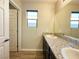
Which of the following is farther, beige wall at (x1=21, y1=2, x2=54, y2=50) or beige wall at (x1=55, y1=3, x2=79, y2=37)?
beige wall at (x1=21, y1=2, x2=54, y2=50)

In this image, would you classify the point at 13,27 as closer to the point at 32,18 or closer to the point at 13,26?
the point at 13,26

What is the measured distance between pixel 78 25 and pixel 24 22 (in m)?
3.33

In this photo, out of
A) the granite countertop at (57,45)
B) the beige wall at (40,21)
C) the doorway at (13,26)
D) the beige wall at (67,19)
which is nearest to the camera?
the granite countertop at (57,45)

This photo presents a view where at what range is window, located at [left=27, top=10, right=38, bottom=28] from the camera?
5355mm

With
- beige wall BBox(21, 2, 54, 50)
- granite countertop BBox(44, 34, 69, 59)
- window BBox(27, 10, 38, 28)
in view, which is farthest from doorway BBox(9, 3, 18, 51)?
granite countertop BBox(44, 34, 69, 59)

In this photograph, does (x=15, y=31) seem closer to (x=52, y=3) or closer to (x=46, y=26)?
(x=46, y=26)

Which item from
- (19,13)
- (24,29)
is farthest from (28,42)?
(19,13)

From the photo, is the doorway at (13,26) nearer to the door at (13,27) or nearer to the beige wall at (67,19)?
the door at (13,27)

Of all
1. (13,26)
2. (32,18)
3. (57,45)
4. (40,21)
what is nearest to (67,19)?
(57,45)

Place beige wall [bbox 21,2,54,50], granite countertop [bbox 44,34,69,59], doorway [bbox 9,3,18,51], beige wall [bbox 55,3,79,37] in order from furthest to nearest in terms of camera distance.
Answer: beige wall [bbox 21,2,54,50] < doorway [bbox 9,3,18,51] < beige wall [bbox 55,3,79,37] < granite countertop [bbox 44,34,69,59]

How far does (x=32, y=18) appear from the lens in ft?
17.7

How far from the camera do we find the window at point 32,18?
5.36 meters

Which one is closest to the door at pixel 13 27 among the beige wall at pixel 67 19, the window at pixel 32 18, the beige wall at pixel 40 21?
the beige wall at pixel 40 21

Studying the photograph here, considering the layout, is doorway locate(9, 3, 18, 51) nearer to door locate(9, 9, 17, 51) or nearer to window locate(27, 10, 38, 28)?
door locate(9, 9, 17, 51)
